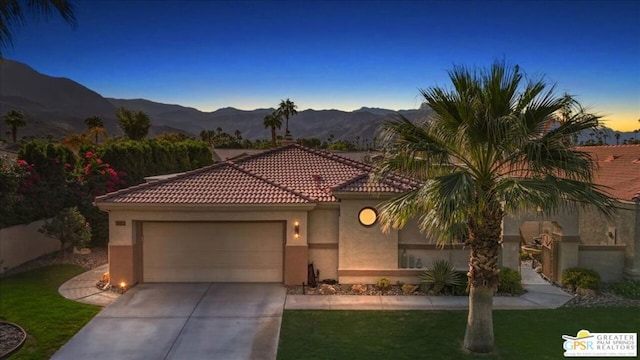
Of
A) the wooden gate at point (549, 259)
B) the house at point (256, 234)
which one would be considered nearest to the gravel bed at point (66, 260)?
the house at point (256, 234)

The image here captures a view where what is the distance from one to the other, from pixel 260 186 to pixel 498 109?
986cm

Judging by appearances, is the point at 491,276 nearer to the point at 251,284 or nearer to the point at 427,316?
the point at 427,316

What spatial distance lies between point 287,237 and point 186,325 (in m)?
4.75

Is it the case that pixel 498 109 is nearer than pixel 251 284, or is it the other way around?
pixel 498 109

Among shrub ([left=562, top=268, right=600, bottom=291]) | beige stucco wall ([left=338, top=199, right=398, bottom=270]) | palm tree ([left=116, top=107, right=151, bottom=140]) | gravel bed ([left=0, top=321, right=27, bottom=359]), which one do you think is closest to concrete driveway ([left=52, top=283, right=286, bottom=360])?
gravel bed ([left=0, top=321, right=27, bottom=359])

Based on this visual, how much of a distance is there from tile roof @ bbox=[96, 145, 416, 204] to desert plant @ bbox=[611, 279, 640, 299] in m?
7.64

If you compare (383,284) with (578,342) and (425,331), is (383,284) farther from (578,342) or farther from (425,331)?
(578,342)

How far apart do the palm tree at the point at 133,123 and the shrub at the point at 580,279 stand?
45.8 meters

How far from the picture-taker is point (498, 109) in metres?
9.37

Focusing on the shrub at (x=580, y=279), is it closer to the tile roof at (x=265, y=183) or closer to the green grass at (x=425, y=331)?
the green grass at (x=425, y=331)

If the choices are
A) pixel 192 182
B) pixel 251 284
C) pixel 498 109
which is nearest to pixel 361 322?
pixel 251 284

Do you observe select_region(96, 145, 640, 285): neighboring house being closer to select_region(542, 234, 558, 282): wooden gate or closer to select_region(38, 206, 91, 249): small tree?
select_region(542, 234, 558, 282): wooden gate

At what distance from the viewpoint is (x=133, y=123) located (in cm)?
5038

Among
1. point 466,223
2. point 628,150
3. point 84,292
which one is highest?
point 628,150
